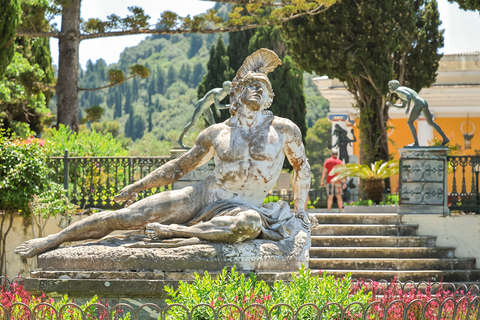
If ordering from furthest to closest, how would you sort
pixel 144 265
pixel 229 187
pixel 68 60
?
pixel 68 60
pixel 229 187
pixel 144 265

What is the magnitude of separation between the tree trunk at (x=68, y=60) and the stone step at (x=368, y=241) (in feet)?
22.4

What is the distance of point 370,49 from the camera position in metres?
16.6

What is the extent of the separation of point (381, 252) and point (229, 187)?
17.8 feet

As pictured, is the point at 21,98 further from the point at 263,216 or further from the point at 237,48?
the point at 263,216

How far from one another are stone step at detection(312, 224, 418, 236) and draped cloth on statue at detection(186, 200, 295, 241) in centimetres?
550

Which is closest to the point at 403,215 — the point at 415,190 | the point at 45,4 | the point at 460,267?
the point at 415,190

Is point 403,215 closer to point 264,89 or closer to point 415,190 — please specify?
point 415,190

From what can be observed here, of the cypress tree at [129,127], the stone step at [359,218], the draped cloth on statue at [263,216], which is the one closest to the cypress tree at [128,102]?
the cypress tree at [129,127]

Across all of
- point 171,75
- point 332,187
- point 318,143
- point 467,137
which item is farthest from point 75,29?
point 171,75

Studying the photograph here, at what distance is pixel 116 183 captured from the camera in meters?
12.1

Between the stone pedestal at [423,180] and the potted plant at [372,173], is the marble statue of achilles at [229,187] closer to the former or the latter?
the stone pedestal at [423,180]

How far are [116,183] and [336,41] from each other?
727 centimetres

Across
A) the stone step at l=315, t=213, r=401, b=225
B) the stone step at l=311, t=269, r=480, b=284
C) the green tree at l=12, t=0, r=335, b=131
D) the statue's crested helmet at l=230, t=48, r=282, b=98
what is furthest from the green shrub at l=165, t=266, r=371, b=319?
the green tree at l=12, t=0, r=335, b=131

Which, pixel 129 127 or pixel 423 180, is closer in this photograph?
pixel 423 180
